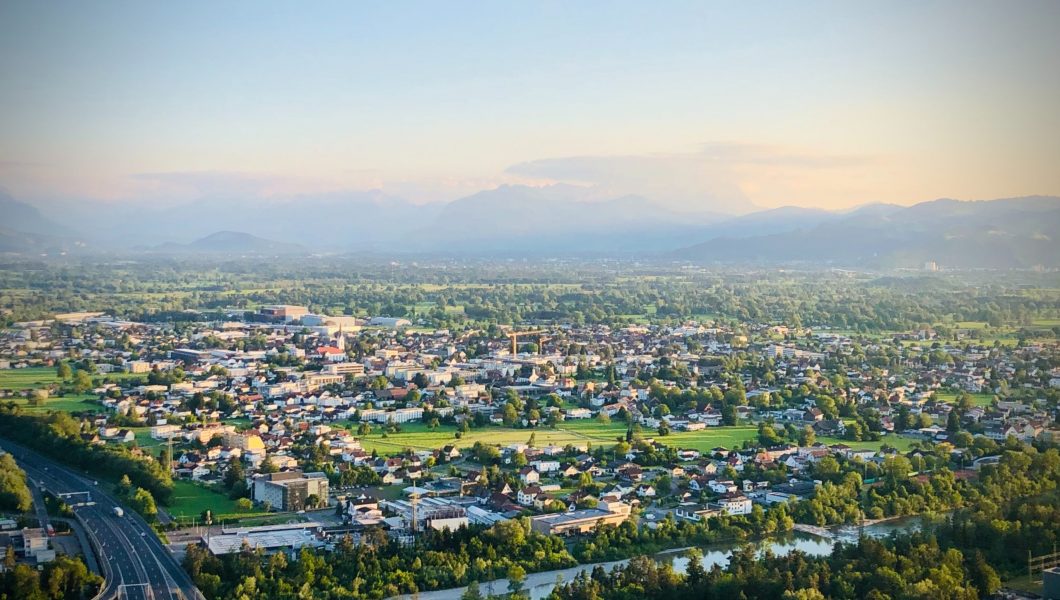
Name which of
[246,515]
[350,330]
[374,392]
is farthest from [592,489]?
[350,330]

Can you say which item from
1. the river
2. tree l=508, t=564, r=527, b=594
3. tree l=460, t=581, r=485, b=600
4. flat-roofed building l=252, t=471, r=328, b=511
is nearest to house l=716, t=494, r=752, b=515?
the river

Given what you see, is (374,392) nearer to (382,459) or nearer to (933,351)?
(382,459)

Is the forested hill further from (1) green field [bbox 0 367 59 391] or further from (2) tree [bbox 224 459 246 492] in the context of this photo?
A: (1) green field [bbox 0 367 59 391]

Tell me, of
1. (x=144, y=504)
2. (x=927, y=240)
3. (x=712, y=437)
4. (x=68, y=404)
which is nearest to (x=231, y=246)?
(x=927, y=240)

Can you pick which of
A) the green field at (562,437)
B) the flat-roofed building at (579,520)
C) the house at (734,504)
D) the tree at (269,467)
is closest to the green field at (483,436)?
the green field at (562,437)

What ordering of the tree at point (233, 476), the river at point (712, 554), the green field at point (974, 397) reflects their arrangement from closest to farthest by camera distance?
the river at point (712, 554) → the tree at point (233, 476) → the green field at point (974, 397)

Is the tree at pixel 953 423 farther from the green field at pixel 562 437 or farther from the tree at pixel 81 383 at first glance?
the tree at pixel 81 383
